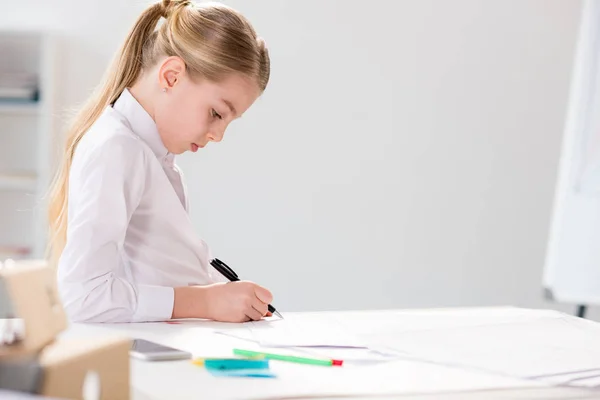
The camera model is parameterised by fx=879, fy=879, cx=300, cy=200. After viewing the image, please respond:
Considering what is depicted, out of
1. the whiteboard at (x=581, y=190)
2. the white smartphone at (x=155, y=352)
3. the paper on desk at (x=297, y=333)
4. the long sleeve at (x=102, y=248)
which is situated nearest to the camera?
the white smartphone at (x=155, y=352)

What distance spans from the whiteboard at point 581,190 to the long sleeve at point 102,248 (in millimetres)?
1911

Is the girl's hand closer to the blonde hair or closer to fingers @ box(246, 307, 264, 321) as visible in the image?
fingers @ box(246, 307, 264, 321)

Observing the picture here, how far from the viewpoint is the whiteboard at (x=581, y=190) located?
2.86 m

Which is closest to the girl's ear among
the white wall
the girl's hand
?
the girl's hand

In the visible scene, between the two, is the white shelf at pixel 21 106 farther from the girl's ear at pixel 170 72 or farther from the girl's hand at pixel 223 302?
the girl's hand at pixel 223 302

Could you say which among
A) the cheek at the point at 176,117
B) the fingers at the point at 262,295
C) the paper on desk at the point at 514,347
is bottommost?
the fingers at the point at 262,295

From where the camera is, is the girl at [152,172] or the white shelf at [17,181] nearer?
the girl at [152,172]

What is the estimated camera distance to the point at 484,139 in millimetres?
3582

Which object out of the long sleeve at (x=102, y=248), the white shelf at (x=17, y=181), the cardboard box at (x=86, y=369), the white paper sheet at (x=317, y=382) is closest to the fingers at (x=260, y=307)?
the long sleeve at (x=102, y=248)

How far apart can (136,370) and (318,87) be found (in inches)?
105

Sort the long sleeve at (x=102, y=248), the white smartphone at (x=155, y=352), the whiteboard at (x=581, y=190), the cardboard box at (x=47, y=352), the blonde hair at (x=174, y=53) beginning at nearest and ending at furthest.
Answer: the cardboard box at (x=47, y=352) → the white smartphone at (x=155, y=352) → the long sleeve at (x=102, y=248) → the blonde hair at (x=174, y=53) → the whiteboard at (x=581, y=190)

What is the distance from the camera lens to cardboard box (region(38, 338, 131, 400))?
2.12 feet

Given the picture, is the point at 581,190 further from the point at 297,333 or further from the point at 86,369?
the point at 86,369

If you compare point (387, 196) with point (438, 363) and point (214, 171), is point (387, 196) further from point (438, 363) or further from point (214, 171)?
point (438, 363)
